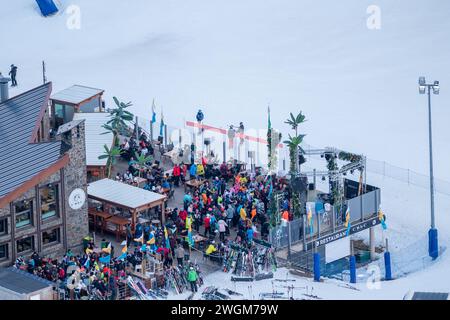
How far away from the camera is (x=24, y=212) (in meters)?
44.6

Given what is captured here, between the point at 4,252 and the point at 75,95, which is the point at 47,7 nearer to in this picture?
the point at 75,95

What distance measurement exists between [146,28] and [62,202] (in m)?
34.2

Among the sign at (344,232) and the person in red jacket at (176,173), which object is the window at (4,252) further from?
the sign at (344,232)

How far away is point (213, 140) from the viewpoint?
58812 millimetres

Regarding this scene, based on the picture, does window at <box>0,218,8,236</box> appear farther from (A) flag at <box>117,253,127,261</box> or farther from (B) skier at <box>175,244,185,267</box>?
(B) skier at <box>175,244,185,267</box>

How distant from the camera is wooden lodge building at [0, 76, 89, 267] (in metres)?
44.1

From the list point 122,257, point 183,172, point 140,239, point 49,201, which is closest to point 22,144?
point 49,201

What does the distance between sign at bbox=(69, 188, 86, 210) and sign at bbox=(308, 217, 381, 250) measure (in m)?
8.05

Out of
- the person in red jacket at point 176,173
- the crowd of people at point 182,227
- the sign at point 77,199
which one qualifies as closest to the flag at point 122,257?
the crowd of people at point 182,227

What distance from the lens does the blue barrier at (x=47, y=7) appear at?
76812 millimetres

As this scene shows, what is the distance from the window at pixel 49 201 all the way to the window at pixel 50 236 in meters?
0.53

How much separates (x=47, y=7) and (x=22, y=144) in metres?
32.6

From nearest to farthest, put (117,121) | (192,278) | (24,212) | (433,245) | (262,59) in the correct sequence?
(192,278), (24,212), (433,245), (117,121), (262,59)

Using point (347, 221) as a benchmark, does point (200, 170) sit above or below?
above
